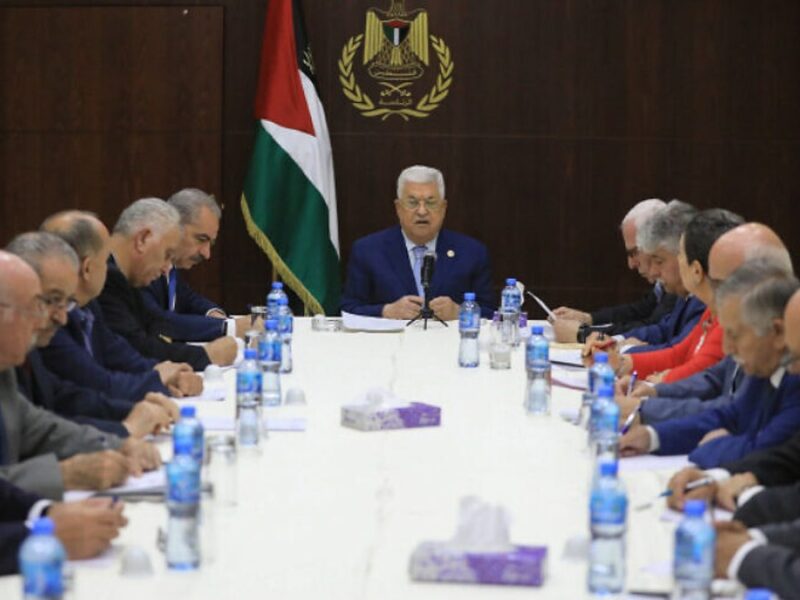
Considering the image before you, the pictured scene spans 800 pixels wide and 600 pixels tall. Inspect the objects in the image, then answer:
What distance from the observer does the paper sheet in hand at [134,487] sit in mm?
3371

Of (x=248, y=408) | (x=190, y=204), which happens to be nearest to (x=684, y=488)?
(x=248, y=408)

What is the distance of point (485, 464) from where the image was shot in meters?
3.82

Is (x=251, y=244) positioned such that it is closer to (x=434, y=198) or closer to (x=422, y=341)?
(x=434, y=198)

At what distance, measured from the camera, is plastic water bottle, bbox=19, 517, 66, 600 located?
2125 millimetres

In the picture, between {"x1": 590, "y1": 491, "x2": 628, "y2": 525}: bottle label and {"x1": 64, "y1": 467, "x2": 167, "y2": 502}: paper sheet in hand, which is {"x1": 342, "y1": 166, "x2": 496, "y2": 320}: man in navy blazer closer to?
{"x1": 64, "y1": 467, "x2": 167, "y2": 502}: paper sheet in hand

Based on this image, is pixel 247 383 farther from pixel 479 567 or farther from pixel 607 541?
pixel 607 541

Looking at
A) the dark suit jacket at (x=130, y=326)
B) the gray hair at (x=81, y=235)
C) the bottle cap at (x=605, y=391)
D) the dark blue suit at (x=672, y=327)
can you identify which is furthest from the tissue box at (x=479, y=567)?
the dark blue suit at (x=672, y=327)

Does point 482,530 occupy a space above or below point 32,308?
below

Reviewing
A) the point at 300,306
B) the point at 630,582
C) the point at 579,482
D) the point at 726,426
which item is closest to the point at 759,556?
the point at 630,582

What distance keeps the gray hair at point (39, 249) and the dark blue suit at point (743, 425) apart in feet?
5.64

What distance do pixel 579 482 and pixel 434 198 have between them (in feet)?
13.8

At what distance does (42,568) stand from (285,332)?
12.7 feet

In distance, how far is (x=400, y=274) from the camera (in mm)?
7648

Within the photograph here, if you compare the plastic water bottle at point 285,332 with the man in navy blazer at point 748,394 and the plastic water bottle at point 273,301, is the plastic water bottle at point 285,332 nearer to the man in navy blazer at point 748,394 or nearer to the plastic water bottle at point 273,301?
the plastic water bottle at point 273,301
